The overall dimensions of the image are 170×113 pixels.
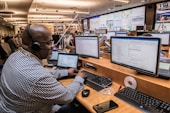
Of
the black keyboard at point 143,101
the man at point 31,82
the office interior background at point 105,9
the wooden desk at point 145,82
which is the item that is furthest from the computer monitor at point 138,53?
the office interior background at point 105,9

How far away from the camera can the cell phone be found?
39.1 inches

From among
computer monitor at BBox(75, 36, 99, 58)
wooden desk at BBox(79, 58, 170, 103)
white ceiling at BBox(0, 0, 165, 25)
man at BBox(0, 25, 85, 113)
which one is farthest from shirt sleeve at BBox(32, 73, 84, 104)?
white ceiling at BBox(0, 0, 165, 25)

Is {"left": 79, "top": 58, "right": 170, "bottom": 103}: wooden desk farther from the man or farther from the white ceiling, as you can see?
→ the white ceiling

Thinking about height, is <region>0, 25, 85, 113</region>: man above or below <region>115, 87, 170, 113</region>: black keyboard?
above

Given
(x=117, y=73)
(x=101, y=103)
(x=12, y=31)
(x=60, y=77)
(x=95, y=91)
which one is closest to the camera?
(x=101, y=103)

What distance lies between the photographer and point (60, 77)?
1.67 m

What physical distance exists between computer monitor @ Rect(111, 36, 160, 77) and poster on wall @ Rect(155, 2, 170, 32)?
573 centimetres

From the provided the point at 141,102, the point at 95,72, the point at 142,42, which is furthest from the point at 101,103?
the point at 95,72

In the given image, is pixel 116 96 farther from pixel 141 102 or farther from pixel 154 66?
pixel 154 66

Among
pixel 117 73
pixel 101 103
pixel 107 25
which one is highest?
pixel 107 25

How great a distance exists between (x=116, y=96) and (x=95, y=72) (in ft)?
2.03

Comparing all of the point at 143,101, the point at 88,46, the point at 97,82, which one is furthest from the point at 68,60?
the point at 143,101

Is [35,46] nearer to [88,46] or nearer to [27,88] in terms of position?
[27,88]

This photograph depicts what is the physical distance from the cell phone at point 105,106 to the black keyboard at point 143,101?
0.10 meters
